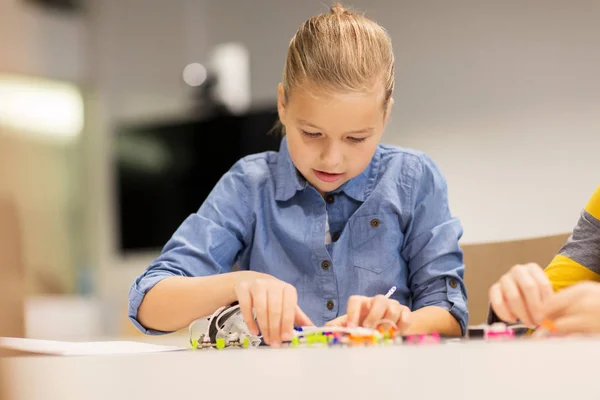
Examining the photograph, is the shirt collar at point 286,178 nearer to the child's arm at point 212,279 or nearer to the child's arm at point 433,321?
the child's arm at point 212,279

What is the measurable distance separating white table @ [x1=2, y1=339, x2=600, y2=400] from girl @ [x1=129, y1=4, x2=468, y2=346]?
231 mm

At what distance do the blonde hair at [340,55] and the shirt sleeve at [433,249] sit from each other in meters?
0.09

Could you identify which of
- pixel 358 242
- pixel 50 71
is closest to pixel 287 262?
pixel 358 242

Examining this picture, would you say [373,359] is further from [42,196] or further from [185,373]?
[42,196]

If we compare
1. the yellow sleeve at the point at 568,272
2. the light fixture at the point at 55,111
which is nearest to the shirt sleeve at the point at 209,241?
the yellow sleeve at the point at 568,272

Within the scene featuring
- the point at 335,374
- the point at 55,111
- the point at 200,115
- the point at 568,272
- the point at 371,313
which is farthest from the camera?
the point at 55,111

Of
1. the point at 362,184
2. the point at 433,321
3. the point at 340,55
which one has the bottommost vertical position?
the point at 433,321

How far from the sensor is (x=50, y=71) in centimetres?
229

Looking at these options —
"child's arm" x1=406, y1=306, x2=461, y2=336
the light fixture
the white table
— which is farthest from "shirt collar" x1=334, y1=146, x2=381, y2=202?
the light fixture

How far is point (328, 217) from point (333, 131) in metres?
0.11

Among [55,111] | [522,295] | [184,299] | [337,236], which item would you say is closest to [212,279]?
[184,299]

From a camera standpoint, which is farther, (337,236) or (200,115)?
(200,115)

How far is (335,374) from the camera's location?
27 centimetres

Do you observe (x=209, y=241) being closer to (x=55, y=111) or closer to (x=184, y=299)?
(x=184, y=299)
